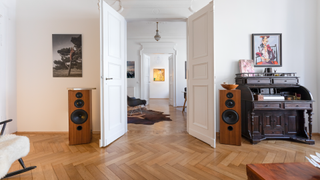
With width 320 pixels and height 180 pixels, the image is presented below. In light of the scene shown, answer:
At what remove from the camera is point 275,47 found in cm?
286

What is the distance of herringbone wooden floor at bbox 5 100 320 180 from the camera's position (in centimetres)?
158

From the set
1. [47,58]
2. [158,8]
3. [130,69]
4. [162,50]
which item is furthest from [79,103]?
[162,50]

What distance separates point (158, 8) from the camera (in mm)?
2926

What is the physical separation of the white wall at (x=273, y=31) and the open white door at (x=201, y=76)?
0.55m

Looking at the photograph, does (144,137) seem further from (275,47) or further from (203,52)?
(275,47)

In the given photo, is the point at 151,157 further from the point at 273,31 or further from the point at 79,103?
the point at 273,31

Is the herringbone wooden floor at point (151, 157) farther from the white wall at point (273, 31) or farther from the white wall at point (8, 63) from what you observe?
the white wall at point (273, 31)

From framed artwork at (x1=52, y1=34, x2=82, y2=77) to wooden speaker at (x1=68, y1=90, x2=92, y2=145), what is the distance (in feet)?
2.56

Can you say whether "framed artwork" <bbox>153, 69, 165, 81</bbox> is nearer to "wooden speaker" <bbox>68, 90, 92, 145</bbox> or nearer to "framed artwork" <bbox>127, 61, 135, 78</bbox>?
"framed artwork" <bbox>127, 61, 135, 78</bbox>

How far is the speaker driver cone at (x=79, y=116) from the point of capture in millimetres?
2352

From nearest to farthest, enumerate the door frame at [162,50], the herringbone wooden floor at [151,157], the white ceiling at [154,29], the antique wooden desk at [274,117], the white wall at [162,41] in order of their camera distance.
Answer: the herringbone wooden floor at [151,157] → the antique wooden desk at [274,117] → the white ceiling at [154,29] → the white wall at [162,41] → the door frame at [162,50]

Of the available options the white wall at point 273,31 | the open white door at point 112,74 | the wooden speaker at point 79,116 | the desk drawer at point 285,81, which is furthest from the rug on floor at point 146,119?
the desk drawer at point 285,81

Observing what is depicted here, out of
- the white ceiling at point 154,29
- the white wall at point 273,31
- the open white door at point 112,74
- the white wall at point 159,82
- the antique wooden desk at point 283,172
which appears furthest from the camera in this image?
the white wall at point 159,82

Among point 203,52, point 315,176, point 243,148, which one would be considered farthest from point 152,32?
point 315,176
